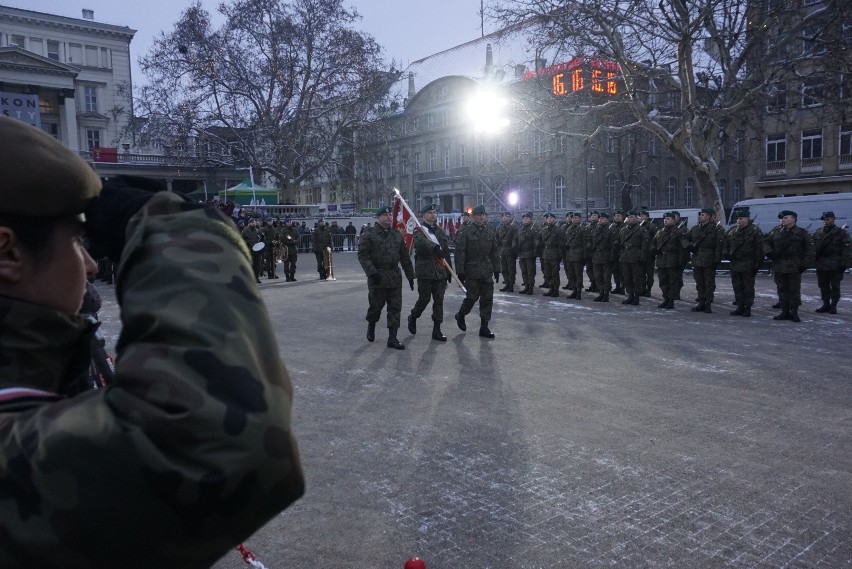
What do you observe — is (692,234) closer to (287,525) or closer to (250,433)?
(287,525)

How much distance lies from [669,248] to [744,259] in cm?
186

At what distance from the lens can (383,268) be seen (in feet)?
31.2

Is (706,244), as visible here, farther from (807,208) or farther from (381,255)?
(807,208)

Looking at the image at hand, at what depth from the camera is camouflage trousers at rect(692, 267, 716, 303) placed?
1309 centimetres

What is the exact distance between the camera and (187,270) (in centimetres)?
82

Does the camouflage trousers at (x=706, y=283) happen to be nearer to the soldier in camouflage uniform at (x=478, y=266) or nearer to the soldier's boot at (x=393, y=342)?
the soldier in camouflage uniform at (x=478, y=266)

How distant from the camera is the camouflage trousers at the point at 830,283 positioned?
12430 mm

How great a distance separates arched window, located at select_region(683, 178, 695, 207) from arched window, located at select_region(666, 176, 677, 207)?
4.35ft

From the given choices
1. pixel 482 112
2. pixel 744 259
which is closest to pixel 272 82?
pixel 482 112

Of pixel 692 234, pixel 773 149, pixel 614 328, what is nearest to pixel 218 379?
pixel 614 328

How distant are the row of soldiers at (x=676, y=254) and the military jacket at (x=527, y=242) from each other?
0.03 metres

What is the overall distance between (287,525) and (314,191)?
7723 cm

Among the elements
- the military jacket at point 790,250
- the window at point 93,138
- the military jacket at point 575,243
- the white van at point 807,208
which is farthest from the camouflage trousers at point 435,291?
the window at point 93,138

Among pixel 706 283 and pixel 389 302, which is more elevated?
pixel 389 302
